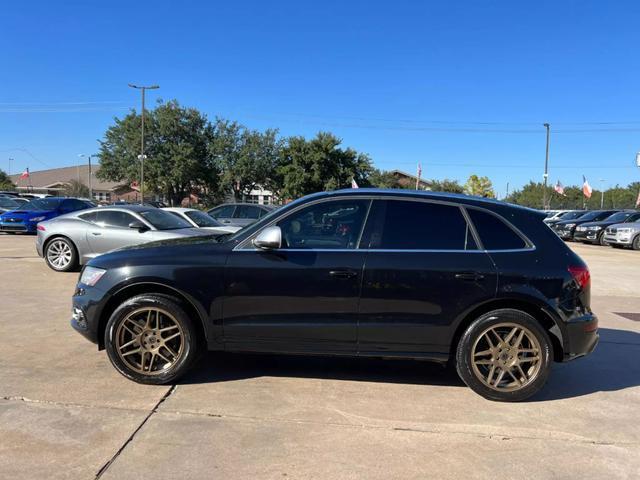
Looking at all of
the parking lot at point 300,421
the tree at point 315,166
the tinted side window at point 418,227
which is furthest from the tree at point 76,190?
the tinted side window at point 418,227

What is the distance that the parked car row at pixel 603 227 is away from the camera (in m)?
20.9

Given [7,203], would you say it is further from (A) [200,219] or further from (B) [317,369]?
(B) [317,369]

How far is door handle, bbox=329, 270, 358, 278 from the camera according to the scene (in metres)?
4.22

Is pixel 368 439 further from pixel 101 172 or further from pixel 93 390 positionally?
pixel 101 172

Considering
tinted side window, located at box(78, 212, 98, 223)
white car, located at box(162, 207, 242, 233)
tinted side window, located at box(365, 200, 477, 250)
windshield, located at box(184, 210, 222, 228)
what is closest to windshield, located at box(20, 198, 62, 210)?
white car, located at box(162, 207, 242, 233)

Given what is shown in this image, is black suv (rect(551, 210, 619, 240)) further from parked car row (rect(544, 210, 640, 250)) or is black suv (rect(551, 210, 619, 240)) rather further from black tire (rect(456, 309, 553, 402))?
black tire (rect(456, 309, 553, 402))

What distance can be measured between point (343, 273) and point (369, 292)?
0.27m

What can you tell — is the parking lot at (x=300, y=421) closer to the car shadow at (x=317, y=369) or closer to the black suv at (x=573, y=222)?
the car shadow at (x=317, y=369)

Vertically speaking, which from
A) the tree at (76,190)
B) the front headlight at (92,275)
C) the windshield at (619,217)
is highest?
the tree at (76,190)

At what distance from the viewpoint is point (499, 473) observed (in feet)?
10.4

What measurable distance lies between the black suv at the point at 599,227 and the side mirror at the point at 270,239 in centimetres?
2273

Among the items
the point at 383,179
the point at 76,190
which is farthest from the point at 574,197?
the point at 76,190

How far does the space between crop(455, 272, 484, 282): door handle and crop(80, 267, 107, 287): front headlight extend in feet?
10.1

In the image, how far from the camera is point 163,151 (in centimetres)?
5116
